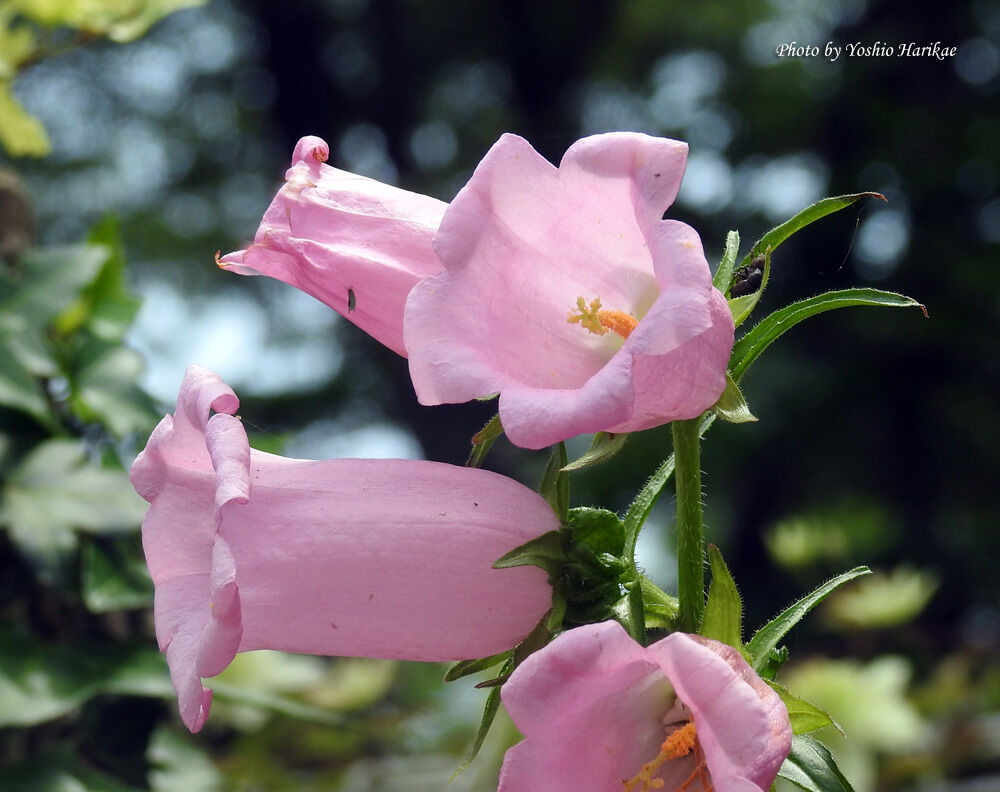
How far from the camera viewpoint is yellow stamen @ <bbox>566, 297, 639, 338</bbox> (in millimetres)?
636

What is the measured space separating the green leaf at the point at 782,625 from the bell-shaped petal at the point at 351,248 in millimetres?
255

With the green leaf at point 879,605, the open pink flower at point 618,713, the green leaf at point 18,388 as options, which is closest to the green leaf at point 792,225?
the open pink flower at point 618,713

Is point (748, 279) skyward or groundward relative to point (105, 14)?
skyward

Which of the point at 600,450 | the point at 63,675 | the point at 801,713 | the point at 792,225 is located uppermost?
the point at 792,225

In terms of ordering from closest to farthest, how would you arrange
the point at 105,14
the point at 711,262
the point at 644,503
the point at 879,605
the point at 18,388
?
the point at 644,503 < the point at 18,388 < the point at 105,14 < the point at 879,605 < the point at 711,262

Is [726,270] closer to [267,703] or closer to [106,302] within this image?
[267,703]

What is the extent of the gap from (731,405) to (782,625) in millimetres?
128

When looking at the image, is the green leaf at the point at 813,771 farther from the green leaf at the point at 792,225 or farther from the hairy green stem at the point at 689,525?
the green leaf at the point at 792,225

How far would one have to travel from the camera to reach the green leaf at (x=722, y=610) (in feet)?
1.80

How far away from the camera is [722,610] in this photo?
556 millimetres

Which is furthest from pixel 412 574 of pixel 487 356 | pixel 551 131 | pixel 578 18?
pixel 578 18

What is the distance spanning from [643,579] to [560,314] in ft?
0.55

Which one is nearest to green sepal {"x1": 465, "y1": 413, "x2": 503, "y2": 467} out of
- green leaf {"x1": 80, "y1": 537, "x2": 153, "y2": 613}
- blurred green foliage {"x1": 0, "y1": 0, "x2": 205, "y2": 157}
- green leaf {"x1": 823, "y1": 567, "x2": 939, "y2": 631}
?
green leaf {"x1": 80, "y1": 537, "x2": 153, "y2": 613}

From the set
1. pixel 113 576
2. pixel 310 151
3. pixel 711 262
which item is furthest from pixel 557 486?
pixel 711 262
